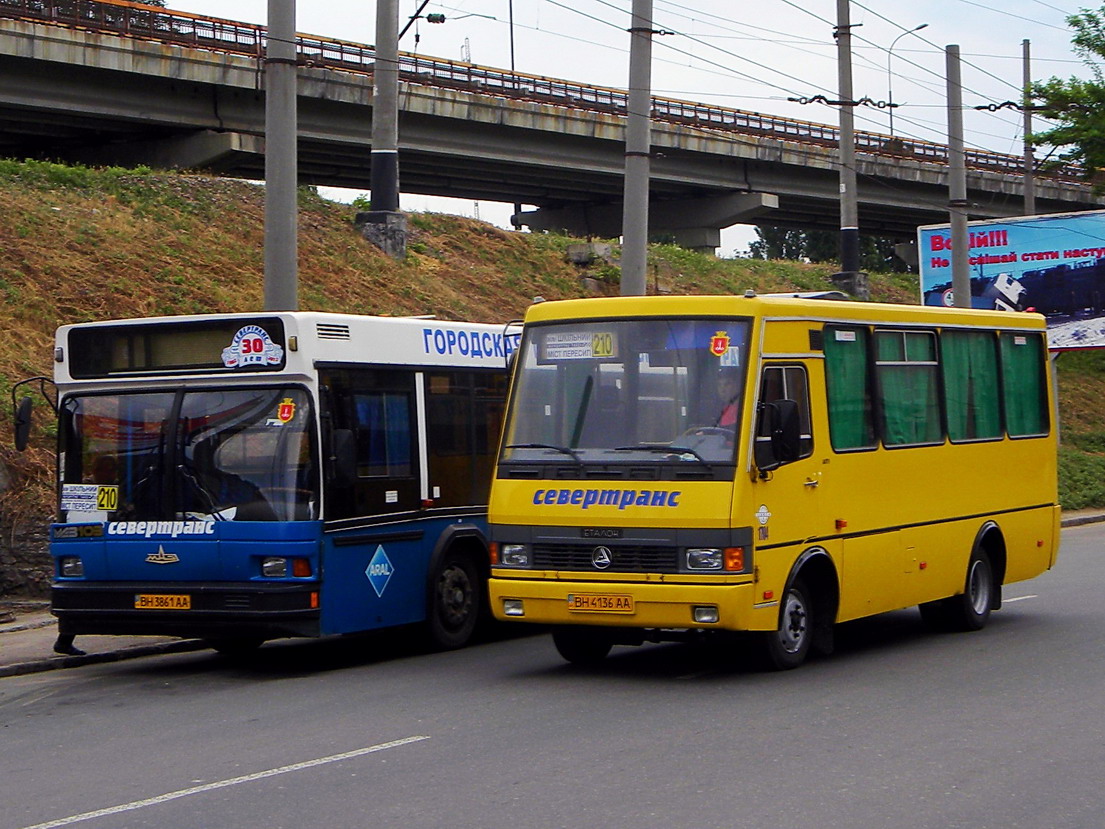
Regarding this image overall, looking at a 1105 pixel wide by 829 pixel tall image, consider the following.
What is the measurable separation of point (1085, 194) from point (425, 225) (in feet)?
146

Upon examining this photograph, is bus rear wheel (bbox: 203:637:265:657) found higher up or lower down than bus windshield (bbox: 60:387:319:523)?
lower down

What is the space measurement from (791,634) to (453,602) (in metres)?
3.28

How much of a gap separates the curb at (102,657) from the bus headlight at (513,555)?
406 cm

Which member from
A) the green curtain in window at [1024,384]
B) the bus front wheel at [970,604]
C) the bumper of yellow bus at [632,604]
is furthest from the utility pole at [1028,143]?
the bumper of yellow bus at [632,604]

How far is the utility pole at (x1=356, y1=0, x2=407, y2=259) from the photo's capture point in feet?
83.0

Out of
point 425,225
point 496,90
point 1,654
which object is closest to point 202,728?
point 1,654

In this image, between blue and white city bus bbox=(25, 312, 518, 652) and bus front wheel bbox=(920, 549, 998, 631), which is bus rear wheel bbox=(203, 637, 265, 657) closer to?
blue and white city bus bbox=(25, 312, 518, 652)

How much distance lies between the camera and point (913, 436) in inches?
498

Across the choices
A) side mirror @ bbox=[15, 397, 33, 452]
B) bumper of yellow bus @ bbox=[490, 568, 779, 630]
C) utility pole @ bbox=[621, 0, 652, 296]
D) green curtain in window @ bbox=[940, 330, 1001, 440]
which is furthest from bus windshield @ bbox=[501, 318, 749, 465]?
utility pole @ bbox=[621, 0, 652, 296]

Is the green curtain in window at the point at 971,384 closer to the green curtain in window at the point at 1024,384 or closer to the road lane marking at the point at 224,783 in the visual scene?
the green curtain in window at the point at 1024,384

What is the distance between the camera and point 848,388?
11852 millimetres

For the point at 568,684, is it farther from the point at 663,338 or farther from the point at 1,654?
the point at 1,654

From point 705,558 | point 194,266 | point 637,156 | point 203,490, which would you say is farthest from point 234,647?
point 194,266

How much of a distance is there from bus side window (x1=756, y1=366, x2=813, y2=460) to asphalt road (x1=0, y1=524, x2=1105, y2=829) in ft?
5.47
